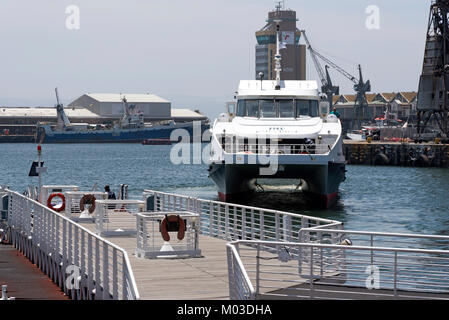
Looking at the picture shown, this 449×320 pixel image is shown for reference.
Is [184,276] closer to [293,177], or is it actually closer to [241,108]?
[293,177]

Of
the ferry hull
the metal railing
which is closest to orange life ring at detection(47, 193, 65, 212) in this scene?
the metal railing

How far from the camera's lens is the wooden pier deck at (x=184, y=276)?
16.0 m

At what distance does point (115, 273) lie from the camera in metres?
15.7

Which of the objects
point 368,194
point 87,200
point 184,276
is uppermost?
point 87,200

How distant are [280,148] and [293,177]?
2.28 metres

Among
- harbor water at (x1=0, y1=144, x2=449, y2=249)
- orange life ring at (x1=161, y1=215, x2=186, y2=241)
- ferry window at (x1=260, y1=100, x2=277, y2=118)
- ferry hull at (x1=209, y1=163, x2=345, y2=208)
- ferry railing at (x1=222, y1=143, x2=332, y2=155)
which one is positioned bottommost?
harbor water at (x1=0, y1=144, x2=449, y2=249)

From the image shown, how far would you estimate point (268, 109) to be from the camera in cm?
4781

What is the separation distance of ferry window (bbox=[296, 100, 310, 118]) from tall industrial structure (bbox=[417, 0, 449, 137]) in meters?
68.3

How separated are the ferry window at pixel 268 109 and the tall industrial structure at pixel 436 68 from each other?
227 ft

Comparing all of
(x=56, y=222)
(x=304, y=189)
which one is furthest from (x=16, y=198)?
(x=304, y=189)

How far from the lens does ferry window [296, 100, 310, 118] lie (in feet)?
157

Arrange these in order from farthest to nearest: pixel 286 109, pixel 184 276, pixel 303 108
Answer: pixel 303 108 → pixel 286 109 → pixel 184 276

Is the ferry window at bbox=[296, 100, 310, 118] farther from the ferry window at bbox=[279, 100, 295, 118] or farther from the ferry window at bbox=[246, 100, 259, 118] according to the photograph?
the ferry window at bbox=[246, 100, 259, 118]

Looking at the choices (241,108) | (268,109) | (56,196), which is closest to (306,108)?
(268,109)
